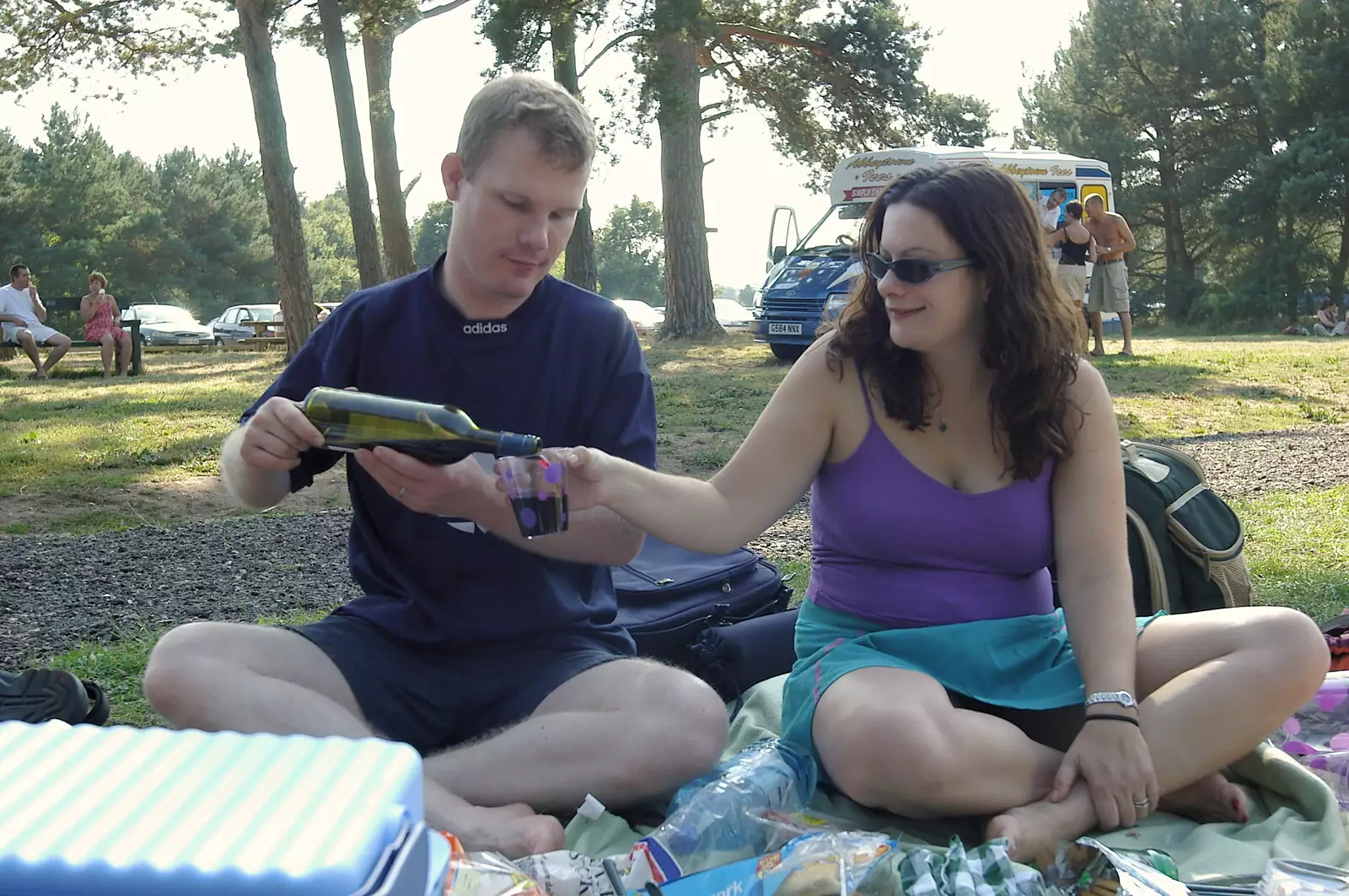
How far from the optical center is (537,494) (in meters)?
2.24

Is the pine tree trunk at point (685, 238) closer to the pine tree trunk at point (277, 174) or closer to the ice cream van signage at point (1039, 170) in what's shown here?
the ice cream van signage at point (1039, 170)

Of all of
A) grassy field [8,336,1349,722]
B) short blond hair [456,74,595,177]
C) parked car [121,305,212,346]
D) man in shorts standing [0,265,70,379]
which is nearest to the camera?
short blond hair [456,74,595,177]

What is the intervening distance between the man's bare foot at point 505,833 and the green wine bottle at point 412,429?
678 millimetres

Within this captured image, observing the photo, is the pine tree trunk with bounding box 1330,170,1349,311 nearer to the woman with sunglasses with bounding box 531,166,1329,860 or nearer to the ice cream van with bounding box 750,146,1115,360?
the ice cream van with bounding box 750,146,1115,360

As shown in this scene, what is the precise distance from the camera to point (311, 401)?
2.20 m

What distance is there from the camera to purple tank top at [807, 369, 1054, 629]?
→ 2533mm

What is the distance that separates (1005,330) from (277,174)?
1362 cm

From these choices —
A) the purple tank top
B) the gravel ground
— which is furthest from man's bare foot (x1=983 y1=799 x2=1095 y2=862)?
the gravel ground

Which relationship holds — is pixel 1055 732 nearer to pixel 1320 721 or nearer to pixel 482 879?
pixel 1320 721

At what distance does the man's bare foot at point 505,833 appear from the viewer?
2191 mm

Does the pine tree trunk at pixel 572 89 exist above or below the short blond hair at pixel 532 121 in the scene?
above

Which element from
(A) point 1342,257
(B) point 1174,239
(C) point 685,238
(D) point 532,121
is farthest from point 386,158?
(B) point 1174,239

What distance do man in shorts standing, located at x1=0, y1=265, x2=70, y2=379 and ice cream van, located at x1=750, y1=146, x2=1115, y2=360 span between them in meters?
8.51

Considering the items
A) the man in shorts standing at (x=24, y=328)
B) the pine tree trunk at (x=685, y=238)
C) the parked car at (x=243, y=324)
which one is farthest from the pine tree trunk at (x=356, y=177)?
the parked car at (x=243, y=324)
